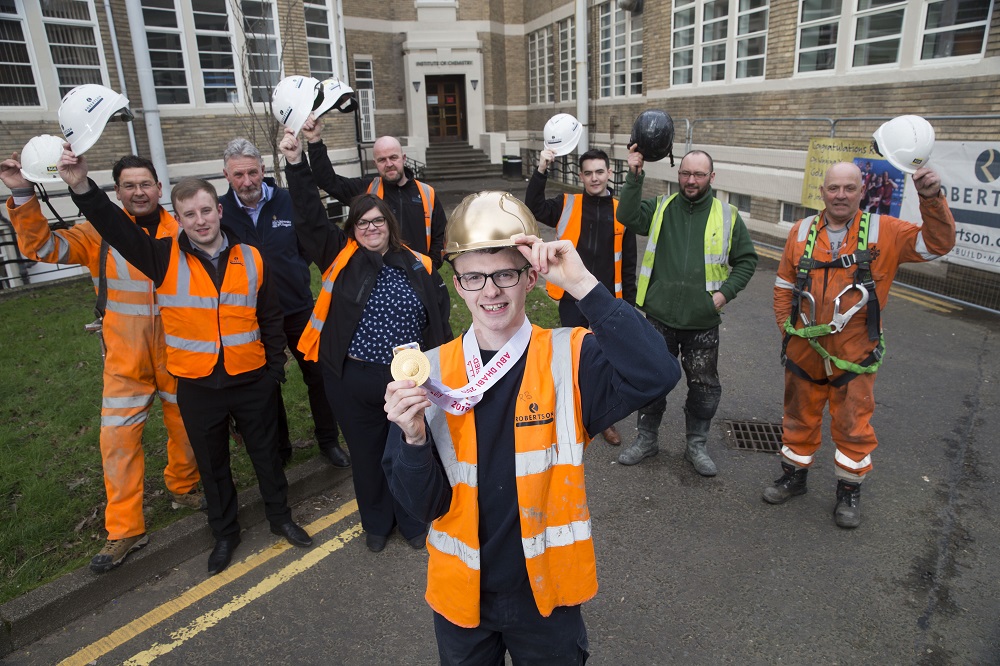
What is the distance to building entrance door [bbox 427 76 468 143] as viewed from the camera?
28.0m

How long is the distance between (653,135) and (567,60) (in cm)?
2221

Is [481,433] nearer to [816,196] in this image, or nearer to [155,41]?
[816,196]

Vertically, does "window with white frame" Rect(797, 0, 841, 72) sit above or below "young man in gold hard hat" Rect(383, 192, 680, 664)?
above

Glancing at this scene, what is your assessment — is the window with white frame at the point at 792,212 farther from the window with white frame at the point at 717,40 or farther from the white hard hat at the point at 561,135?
the white hard hat at the point at 561,135

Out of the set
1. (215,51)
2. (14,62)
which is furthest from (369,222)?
(215,51)

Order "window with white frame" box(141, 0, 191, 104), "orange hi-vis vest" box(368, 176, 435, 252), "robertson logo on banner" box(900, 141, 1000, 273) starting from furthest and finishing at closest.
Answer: "window with white frame" box(141, 0, 191, 104)
"robertson logo on banner" box(900, 141, 1000, 273)
"orange hi-vis vest" box(368, 176, 435, 252)

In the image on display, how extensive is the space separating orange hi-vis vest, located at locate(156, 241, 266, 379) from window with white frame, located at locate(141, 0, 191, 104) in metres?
13.5

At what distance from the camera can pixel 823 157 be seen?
1050cm

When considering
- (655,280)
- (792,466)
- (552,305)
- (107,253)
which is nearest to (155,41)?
(552,305)

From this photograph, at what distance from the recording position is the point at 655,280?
479 cm

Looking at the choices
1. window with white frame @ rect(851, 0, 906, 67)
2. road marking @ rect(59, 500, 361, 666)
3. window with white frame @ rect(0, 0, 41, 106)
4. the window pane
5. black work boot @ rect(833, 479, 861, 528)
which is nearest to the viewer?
road marking @ rect(59, 500, 361, 666)

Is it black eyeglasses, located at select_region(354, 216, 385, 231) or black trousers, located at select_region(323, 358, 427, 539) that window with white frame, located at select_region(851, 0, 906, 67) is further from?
black trousers, located at select_region(323, 358, 427, 539)

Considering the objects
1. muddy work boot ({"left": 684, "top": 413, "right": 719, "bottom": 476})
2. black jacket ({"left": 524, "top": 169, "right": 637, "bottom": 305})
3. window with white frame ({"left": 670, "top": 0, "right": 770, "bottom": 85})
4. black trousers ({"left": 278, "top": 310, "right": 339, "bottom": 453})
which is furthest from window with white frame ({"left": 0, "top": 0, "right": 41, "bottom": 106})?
muddy work boot ({"left": 684, "top": 413, "right": 719, "bottom": 476})

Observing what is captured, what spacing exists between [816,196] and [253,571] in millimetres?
10293
